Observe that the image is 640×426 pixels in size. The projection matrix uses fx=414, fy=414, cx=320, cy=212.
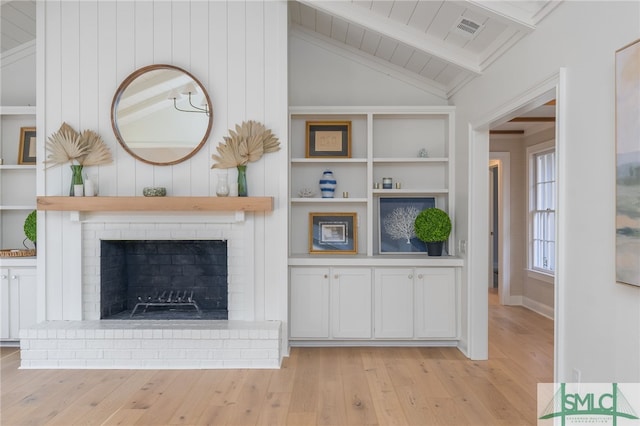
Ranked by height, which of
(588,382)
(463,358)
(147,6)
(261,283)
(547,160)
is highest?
(147,6)

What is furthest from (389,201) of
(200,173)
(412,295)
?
(200,173)

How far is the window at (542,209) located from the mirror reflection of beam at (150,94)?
14.2 feet

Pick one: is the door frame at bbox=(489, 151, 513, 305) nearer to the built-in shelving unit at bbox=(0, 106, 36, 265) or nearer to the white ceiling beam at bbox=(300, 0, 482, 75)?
the white ceiling beam at bbox=(300, 0, 482, 75)

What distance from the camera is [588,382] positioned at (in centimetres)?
209

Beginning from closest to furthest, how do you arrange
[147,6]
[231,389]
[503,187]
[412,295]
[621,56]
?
1. [621,56]
2. [231,389]
3. [147,6]
4. [412,295]
5. [503,187]

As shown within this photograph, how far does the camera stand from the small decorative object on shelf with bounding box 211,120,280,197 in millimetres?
3547

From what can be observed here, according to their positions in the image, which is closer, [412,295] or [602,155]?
[602,155]

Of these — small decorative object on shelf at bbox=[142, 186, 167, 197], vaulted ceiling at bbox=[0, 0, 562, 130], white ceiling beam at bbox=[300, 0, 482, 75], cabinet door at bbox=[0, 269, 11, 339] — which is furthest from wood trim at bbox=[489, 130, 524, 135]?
cabinet door at bbox=[0, 269, 11, 339]

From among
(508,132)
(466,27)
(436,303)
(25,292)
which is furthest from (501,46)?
(25,292)

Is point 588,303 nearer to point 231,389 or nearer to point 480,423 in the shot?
point 480,423

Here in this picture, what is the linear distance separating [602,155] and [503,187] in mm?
4025

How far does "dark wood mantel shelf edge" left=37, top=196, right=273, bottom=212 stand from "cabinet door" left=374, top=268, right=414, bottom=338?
130cm

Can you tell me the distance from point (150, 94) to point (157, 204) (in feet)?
3.26

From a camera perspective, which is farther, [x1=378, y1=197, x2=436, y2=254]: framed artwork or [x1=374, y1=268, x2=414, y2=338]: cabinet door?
[x1=378, y1=197, x2=436, y2=254]: framed artwork
